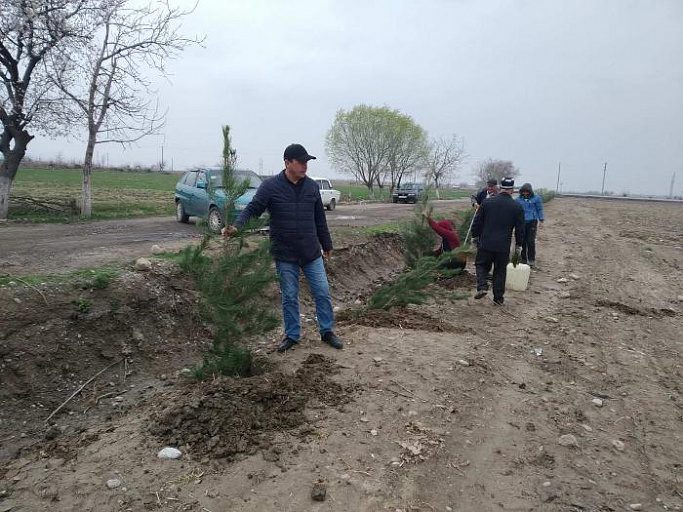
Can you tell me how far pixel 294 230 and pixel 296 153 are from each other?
0.70 meters

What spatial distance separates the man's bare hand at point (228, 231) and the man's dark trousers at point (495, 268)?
4.42 meters

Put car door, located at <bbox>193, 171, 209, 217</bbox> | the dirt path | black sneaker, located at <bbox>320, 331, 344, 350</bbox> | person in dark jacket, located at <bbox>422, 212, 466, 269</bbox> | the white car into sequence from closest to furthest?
black sneaker, located at <bbox>320, 331, 344, 350</bbox>
the dirt path
person in dark jacket, located at <bbox>422, 212, 466, 269</bbox>
car door, located at <bbox>193, 171, 209, 217</bbox>
the white car

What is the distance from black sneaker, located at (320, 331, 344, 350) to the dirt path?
2159 millimetres

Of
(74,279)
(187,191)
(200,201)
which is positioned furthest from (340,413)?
(187,191)

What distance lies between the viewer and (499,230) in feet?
23.7

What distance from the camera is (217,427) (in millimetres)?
3436

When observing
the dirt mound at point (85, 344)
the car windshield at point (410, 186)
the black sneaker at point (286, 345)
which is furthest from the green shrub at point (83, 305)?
the car windshield at point (410, 186)

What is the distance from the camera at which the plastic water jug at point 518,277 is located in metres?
8.29

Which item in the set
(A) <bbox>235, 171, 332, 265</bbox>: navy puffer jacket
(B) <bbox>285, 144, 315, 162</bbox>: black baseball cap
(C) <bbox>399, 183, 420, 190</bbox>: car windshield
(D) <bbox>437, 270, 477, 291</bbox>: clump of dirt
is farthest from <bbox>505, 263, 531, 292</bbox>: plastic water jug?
(C) <bbox>399, 183, 420, 190</bbox>: car windshield

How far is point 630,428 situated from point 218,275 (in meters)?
3.36

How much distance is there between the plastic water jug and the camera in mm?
8289

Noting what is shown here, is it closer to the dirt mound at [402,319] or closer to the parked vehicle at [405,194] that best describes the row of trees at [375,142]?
the parked vehicle at [405,194]

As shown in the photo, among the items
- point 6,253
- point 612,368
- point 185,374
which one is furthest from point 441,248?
point 6,253

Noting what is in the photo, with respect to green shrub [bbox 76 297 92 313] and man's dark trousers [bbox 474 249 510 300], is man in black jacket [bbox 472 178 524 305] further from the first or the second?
green shrub [bbox 76 297 92 313]
